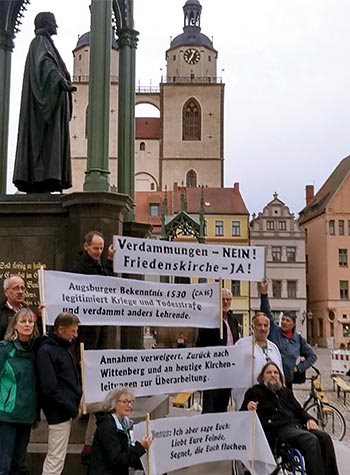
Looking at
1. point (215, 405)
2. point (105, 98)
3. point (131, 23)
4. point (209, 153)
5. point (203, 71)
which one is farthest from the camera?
point (203, 71)

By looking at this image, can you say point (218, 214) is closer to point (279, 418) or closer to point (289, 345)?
point (289, 345)

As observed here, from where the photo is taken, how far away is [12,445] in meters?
4.02

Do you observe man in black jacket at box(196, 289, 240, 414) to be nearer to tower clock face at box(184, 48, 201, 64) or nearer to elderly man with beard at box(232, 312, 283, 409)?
elderly man with beard at box(232, 312, 283, 409)

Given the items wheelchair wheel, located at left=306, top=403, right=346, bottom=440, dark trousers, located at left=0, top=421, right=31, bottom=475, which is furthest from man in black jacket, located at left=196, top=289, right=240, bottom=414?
wheelchair wheel, located at left=306, top=403, right=346, bottom=440

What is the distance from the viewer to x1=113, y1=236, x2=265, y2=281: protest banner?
16.2 feet

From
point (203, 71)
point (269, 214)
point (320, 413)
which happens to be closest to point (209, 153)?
point (203, 71)

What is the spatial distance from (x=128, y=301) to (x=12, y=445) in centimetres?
132

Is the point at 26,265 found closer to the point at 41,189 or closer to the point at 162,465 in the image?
the point at 41,189

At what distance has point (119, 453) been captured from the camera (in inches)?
155

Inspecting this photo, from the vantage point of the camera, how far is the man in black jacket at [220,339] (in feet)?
17.8

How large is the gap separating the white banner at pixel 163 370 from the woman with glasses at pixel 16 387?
41 cm

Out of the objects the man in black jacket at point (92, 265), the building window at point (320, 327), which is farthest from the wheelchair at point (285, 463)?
the building window at point (320, 327)

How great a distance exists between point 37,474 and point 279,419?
1900mm

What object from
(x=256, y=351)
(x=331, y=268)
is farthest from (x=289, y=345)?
(x=331, y=268)
